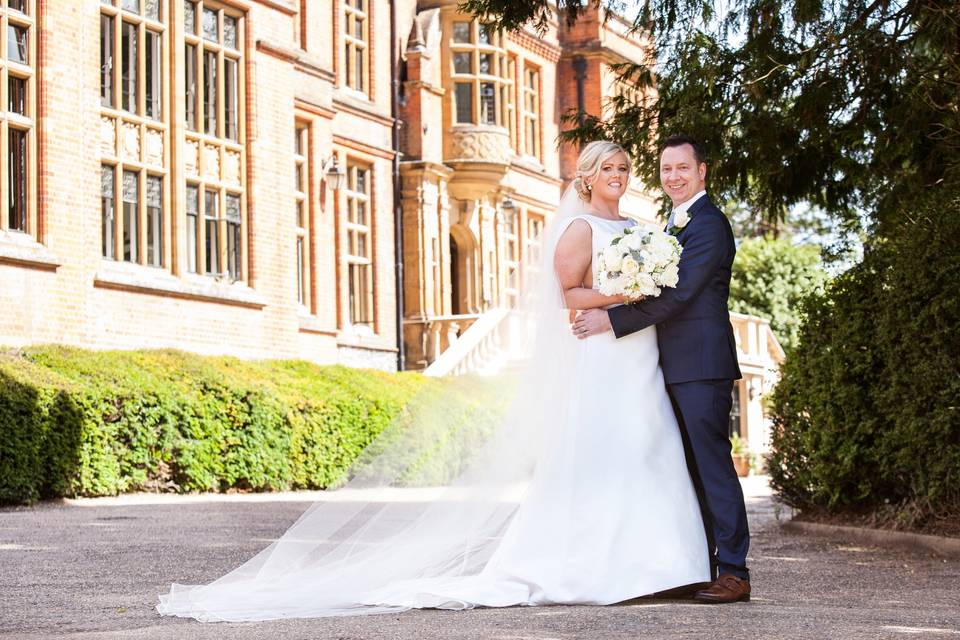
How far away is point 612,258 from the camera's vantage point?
225 inches

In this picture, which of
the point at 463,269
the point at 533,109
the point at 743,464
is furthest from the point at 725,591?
the point at 533,109

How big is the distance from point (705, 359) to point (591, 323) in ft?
1.71

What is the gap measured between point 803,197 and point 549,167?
21109mm

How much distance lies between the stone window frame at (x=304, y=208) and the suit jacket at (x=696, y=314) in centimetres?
1790

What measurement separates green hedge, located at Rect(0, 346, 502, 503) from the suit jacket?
15.9ft

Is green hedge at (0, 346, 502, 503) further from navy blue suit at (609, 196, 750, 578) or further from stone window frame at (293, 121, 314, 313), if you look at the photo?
stone window frame at (293, 121, 314, 313)

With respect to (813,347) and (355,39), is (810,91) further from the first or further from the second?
(355,39)

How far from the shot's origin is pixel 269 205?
20.1 metres

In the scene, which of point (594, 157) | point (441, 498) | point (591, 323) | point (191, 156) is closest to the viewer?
A: point (591, 323)

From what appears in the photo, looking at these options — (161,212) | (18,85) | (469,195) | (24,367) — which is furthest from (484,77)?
(24,367)

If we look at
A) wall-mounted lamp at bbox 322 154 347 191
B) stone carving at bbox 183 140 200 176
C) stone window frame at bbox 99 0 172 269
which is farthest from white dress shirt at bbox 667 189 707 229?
wall-mounted lamp at bbox 322 154 347 191

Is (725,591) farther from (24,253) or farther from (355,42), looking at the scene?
(355,42)

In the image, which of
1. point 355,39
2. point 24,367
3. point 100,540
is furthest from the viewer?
point 355,39

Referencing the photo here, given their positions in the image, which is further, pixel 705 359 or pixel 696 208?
pixel 696 208
